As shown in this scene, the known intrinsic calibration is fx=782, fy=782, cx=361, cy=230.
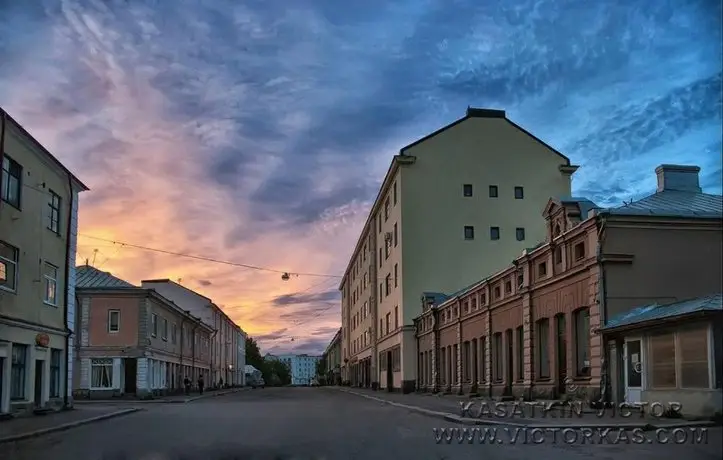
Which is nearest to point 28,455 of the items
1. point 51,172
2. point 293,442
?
point 293,442

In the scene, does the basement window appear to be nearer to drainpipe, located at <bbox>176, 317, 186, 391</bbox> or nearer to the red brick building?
the red brick building

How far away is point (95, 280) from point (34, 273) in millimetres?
23997

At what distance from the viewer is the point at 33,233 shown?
27234 mm

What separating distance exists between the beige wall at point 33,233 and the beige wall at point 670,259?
19998mm

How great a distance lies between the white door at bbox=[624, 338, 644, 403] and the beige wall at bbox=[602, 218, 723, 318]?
19.1 ft

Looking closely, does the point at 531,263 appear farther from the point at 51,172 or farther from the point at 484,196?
the point at 484,196

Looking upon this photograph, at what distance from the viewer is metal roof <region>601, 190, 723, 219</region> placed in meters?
3.63

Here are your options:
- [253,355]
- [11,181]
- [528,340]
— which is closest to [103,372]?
[11,181]

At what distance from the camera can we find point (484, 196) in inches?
2242

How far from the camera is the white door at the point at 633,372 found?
580 inches

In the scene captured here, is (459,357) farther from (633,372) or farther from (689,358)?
(689,358)

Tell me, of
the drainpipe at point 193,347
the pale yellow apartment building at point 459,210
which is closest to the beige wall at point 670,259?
the pale yellow apartment building at point 459,210

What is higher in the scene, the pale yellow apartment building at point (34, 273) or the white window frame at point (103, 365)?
the pale yellow apartment building at point (34, 273)

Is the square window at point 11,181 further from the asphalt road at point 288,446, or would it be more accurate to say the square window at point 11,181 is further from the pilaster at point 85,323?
the pilaster at point 85,323
